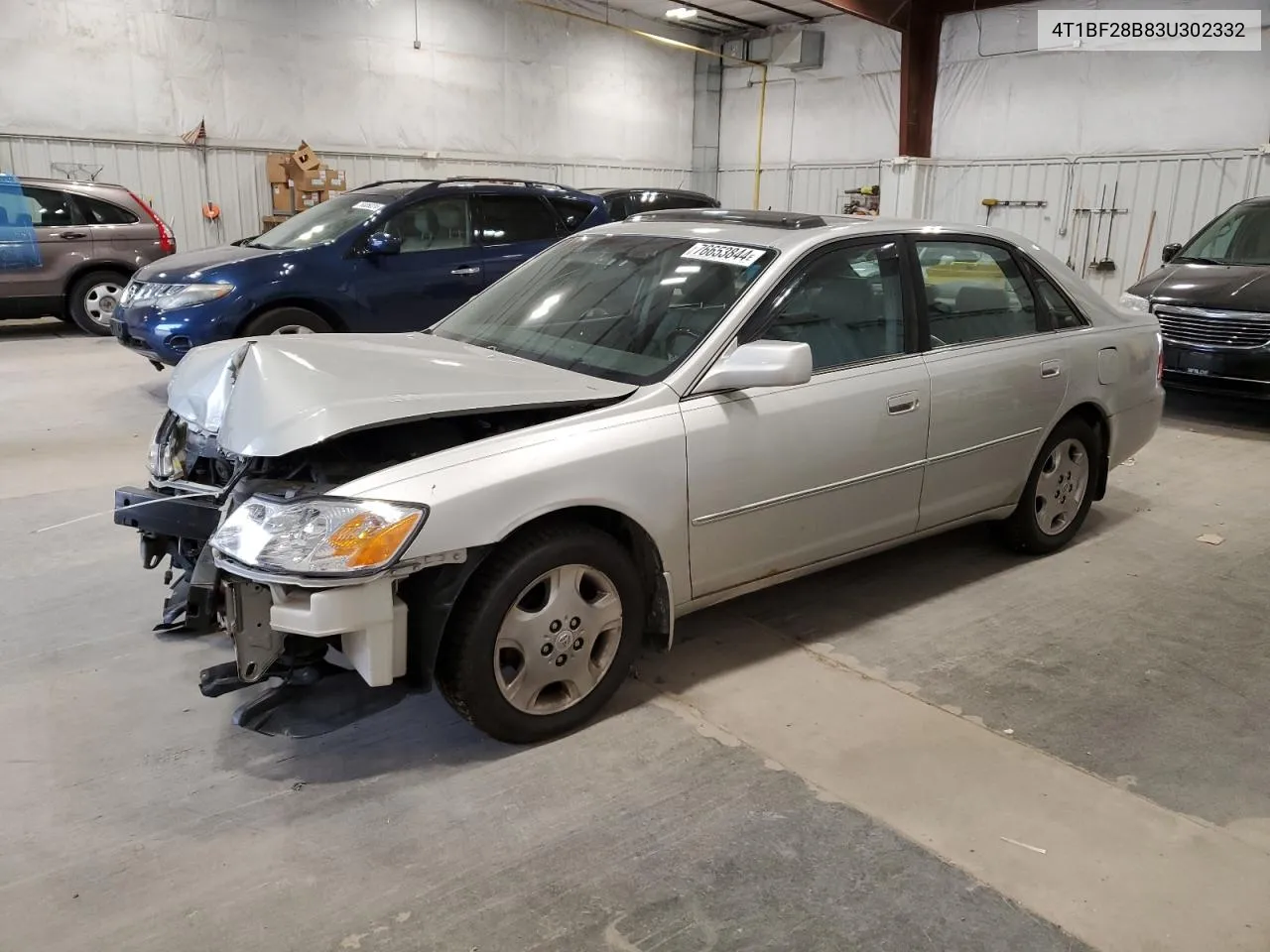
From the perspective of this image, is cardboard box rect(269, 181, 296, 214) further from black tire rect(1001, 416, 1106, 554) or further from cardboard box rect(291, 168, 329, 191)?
black tire rect(1001, 416, 1106, 554)

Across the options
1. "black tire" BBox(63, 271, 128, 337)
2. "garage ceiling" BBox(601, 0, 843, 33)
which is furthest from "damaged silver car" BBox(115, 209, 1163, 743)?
"garage ceiling" BBox(601, 0, 843, 33)

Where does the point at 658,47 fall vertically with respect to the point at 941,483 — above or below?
above

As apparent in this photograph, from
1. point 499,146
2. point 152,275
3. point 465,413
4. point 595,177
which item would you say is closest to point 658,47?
point 595,177

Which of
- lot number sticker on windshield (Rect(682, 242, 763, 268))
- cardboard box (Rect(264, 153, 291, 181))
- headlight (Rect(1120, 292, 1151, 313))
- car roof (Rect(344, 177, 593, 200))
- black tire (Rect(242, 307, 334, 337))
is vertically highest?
cardboard box (Rect(264, 153, 291, 181))

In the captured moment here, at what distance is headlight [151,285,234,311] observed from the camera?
6805 mm

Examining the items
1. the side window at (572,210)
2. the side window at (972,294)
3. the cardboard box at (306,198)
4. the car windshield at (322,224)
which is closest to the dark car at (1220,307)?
the side window at (972,294)

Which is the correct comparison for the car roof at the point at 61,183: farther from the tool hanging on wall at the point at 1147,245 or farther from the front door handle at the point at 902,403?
the tool hanging on wall at the point at 1147,245

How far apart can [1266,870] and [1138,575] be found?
2134 mm

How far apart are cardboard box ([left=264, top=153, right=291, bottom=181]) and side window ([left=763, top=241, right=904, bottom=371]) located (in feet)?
36.9

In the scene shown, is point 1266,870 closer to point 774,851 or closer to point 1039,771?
point 1039,771

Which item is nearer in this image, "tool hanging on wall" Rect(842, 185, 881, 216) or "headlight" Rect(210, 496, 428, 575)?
"headlight" Rect(210, 496, 428, 575)

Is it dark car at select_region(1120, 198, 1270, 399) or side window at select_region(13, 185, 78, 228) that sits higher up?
side window at select_region(13, 185, 78, 228)

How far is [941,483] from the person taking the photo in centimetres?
387

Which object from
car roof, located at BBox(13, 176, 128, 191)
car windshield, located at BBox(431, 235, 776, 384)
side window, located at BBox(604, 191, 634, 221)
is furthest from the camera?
side window, located at BBox(604, 191, 634, 221)
